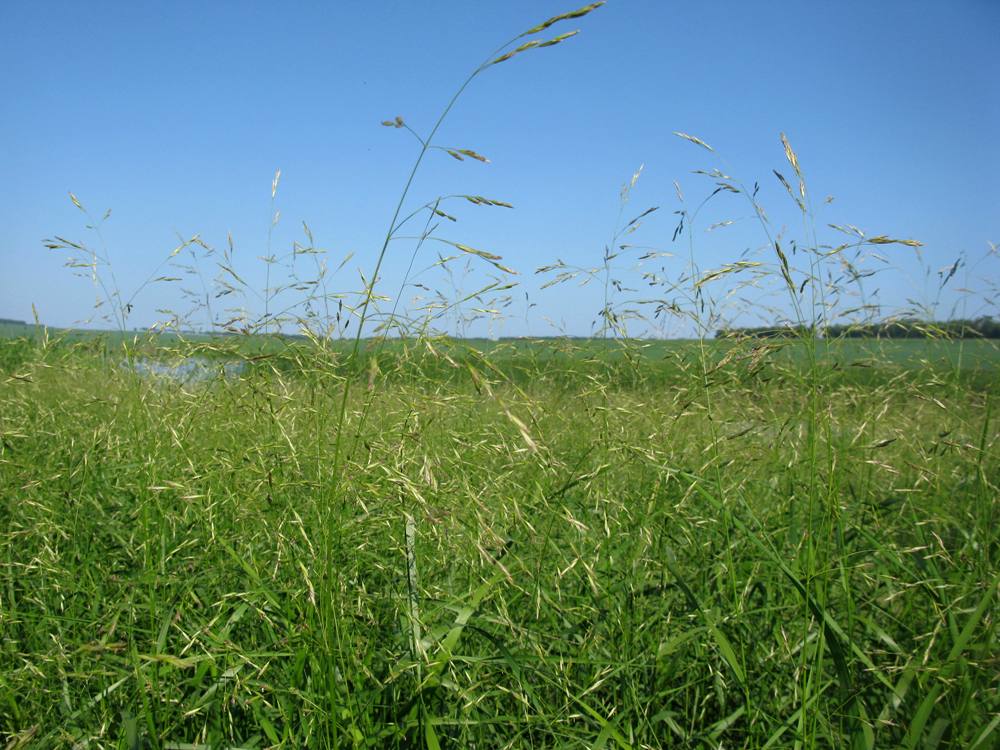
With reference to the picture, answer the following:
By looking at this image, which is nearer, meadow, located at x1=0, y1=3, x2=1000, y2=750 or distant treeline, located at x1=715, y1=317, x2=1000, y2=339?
meadow, located at x1=0, y1=3, x2=1000, y2=750

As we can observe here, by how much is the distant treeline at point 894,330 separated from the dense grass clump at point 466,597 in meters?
0.15

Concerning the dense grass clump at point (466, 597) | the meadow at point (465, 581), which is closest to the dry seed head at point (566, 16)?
the meadow at point (465, 581)

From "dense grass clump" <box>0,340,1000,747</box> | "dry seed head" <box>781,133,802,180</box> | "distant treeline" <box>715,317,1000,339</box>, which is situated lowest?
"dense grass clump" <box>0,340,1000,747</box>

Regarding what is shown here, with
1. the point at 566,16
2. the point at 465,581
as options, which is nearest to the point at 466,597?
the point at 465,581

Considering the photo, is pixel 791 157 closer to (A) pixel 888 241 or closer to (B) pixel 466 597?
(A) pixel 888 241

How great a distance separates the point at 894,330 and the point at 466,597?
7.10ft

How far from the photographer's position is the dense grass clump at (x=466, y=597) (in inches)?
55.7

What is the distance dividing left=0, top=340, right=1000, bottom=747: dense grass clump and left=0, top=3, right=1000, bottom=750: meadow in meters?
0.01

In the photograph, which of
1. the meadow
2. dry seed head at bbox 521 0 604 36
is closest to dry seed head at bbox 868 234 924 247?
the meadow

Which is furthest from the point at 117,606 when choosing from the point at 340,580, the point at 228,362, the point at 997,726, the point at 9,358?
the point at 9,358

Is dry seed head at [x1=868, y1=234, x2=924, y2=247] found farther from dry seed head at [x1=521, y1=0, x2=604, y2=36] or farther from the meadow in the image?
dry seed head at [x1=521, y1=0, x2=604, y2=36]

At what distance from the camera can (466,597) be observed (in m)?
1.66

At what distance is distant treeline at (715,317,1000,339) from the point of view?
201 centimetres

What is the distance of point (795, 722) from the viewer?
57.5 inches
